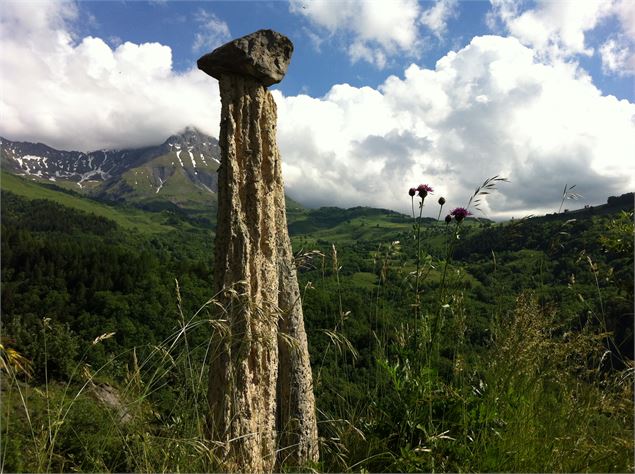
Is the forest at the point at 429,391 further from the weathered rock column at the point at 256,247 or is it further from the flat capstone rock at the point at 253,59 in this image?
the flat capstone rock at the point at 253,59

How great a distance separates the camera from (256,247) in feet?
16.8

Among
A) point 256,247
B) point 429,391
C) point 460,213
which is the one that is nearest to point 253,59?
point 256,247

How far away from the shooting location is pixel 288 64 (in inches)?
228

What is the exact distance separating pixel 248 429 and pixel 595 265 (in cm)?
393

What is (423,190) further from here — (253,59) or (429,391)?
(253,59)

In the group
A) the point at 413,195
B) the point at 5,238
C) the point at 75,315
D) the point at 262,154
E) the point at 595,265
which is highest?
the point at 262,154

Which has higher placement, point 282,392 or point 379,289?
point 379,289

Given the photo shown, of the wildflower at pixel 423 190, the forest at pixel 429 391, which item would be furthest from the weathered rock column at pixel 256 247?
the wildflower at pixel 423 190

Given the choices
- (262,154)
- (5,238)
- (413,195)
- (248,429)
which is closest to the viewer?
(248,429)

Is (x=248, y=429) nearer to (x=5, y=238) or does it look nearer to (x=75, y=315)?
(x=75, y=315)

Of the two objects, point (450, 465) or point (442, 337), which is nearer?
point (450, 465)

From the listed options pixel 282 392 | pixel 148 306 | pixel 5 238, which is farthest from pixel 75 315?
pixel 282 392

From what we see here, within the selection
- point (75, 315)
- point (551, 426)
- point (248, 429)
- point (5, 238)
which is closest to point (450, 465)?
point (551, 426)

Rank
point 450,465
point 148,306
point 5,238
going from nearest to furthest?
point 450,465 < point 148,306 < point 5,238
